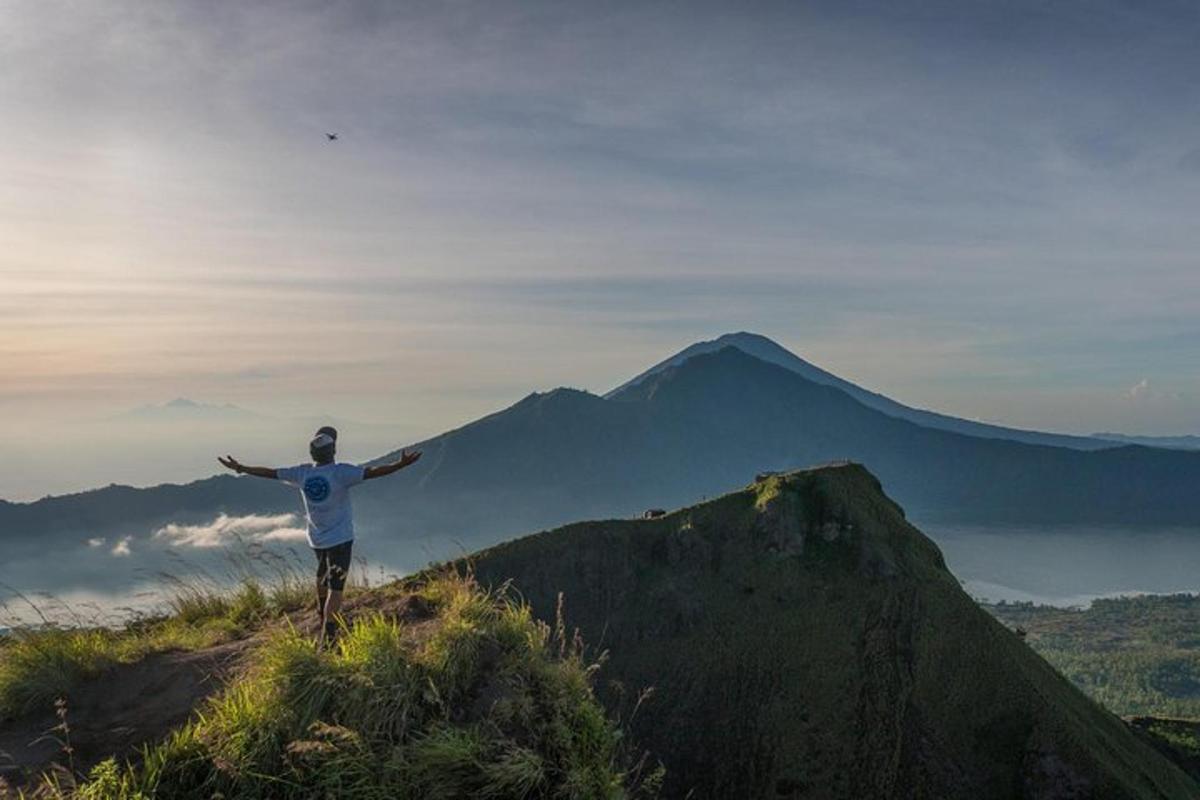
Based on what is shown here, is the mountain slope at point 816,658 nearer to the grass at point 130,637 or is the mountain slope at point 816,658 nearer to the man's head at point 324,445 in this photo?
the grass at point 130,637

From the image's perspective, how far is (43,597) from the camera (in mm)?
11703

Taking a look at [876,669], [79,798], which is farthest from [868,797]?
[79,798]

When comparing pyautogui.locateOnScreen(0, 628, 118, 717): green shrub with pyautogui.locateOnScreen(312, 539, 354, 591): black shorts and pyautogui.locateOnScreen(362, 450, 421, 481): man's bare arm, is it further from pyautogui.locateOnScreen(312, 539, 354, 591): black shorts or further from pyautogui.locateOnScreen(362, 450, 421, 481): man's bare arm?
pyautogui.locateOnScreen(362, 450, 421, 481): man's bare arm

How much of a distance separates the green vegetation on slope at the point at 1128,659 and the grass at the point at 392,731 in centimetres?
12418

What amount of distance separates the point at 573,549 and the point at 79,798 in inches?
629

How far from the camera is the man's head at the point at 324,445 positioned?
970cm

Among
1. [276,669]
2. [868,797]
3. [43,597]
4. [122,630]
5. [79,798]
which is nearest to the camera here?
[79,798]

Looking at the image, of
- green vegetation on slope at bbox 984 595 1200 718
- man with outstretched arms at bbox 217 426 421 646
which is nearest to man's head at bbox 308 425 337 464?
man with outstretched arms at bbox 217 426 421 646

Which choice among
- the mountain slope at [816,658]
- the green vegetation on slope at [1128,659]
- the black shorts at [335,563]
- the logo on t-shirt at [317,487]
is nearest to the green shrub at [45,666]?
the black shorts at [335,563]

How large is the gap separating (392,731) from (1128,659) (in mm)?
186792

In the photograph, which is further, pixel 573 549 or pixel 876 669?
pixel 573 549

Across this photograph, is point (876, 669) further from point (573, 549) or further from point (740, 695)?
point (573, 549)

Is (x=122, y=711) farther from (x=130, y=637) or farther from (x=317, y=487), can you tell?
(x=130, y=637)

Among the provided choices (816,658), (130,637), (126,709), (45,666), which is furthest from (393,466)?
(816,658)
